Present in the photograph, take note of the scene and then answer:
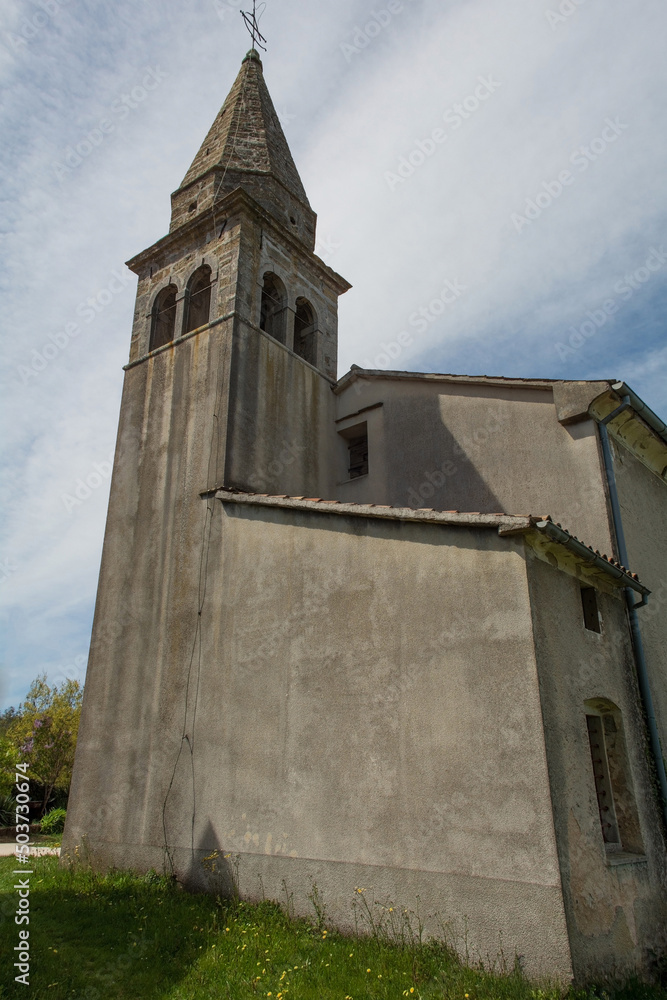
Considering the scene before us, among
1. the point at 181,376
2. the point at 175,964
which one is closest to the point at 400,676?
the point at 175,964

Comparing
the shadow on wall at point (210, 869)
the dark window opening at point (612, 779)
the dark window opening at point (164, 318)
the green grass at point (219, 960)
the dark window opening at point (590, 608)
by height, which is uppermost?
the dark window opening at point (164, 318)

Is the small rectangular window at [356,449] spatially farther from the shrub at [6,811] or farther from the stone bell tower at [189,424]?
the shrub at [6,811]

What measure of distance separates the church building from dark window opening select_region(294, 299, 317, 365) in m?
0.46

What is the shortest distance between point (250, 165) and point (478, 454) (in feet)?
29.6

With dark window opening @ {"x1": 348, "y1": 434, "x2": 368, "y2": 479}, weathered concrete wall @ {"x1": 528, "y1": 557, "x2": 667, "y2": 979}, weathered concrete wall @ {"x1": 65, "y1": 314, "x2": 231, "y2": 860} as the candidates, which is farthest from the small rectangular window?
weathered concrete wall @ {"x1": 528, "y1": 557, "x2": 667, "y2": 979}

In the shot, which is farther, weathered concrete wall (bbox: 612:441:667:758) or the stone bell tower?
the stone bell tower

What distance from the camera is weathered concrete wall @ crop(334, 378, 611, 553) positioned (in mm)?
10039

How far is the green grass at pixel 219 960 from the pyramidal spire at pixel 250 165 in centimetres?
1297

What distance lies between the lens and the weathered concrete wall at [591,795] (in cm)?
645

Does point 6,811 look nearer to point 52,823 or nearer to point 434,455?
point 52,823

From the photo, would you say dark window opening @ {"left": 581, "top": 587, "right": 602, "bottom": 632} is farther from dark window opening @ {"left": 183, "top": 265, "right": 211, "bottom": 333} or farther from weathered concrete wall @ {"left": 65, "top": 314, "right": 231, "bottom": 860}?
dark window opening @ {"left": 183, "top": 265, "right": 211, "bottom": 333}

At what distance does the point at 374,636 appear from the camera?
7949mm

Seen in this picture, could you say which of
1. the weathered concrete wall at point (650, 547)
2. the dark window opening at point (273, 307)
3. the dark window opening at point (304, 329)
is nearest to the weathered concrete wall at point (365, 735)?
the weathered concrete wall at point (650, 547)

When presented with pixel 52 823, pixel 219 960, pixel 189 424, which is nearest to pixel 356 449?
pixel 189 424
